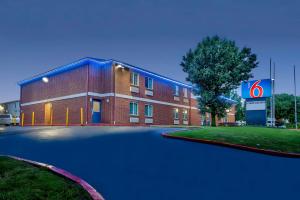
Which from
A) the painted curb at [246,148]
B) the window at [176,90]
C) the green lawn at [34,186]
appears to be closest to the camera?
the green lawn at [34,186]

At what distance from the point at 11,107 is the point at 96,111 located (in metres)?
41.9

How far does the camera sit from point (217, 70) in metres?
25.7

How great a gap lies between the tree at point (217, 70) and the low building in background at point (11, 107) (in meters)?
42.9

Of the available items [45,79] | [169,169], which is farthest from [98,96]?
[169,169]

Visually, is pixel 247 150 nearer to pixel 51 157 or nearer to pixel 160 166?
pixel 160 166

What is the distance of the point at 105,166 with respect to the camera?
21.2 feet

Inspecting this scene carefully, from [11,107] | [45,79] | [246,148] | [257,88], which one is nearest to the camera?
[246,148]

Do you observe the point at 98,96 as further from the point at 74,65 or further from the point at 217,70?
the point at 217,70

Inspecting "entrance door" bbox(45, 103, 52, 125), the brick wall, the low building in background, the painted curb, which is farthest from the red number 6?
the low building in background

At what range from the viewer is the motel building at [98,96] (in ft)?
74.2

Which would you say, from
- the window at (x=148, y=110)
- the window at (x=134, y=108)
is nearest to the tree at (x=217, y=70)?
the window at (x=148, y=110)

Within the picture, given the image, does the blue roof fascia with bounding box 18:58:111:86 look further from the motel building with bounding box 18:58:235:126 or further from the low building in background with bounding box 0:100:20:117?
the low building in background with bounding box 0:100:20:117

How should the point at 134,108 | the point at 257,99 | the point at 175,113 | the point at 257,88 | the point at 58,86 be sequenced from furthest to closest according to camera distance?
the point at 175,113, the point at 257,88, the point at 257,99, the point at 58,86, the point at 134,108

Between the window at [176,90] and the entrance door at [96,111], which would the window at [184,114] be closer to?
the window at [176,90]
